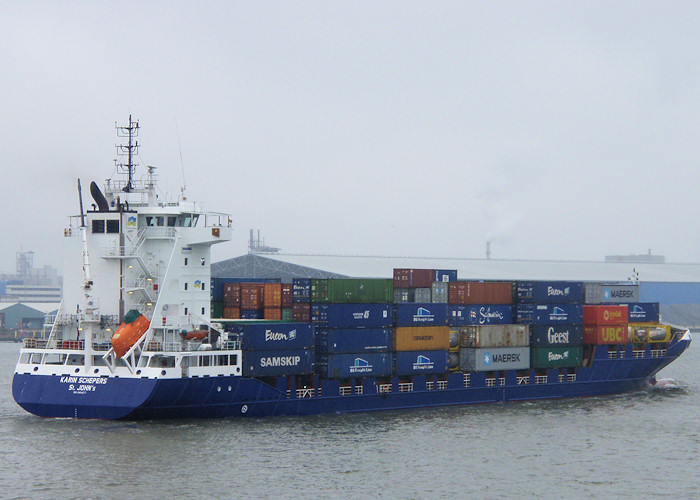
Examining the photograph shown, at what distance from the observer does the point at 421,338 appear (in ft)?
172

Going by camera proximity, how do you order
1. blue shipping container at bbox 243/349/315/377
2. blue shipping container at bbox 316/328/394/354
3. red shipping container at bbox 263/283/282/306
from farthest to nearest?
1. red shipping container at bbox 263/283/282/306
2. blue shipping container at bbox 316/328/394/354
3. blue shipping container at bbox 243/349/315/377

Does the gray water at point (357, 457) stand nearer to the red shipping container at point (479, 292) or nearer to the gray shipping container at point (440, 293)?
the gray shipping container at point (440, 293)

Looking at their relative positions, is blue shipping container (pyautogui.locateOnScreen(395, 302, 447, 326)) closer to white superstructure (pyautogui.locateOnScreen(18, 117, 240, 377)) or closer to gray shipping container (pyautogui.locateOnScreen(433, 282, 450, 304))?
gray shipping container (pyautogui.locateOnScreen(433, 282, 450, 304))

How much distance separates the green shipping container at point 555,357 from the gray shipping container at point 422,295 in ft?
26.5

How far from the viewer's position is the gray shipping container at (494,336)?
54.6 meters

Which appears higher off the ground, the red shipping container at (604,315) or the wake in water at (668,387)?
the red shipping container at (604,315)


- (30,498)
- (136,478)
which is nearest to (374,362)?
(136,478)

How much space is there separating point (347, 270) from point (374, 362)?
227 feet

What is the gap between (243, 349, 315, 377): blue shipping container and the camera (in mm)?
45469

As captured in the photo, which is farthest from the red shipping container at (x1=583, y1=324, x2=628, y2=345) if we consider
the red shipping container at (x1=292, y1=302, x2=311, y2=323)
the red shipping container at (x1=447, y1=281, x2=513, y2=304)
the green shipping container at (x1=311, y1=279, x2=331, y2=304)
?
the red shipping container at (x1=292, y1=302, x2=311, y2=323)

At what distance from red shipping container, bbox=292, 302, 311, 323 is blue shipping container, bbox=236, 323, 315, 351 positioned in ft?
5.82

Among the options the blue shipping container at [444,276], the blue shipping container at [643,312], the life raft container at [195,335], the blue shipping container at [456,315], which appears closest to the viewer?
the life raft container at [195,335]

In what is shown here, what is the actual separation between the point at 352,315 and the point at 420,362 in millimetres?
5338

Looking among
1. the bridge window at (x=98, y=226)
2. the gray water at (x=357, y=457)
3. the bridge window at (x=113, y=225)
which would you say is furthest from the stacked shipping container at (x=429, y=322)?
the bridge window at (x=98, y=226)
